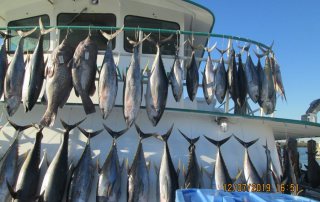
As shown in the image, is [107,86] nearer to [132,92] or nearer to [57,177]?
[132,92]

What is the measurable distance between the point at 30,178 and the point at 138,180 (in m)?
1.47

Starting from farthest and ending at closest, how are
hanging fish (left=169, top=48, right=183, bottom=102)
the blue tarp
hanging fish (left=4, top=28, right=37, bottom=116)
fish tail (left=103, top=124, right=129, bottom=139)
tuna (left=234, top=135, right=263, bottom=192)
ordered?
hanging fish (left=169, top=48, right=183, bottom=102) < tuna (left=234, top=135, right=263, bottom=192) < fish tail (left=103, top=124, right=129, bottom=139) < hanging fish (left=4, top=28, right=37, bottom=116) < the blue tarp

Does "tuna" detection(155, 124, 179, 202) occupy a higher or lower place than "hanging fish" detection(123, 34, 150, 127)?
lower

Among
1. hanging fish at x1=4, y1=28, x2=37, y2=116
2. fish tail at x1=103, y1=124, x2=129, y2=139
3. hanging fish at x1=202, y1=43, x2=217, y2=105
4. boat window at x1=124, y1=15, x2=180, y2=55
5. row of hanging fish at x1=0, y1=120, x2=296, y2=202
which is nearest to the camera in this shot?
row of hanging fish at x1=0, y1=120, x2=296, y2=202

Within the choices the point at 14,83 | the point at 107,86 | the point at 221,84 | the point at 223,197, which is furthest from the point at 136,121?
the point at 223,197

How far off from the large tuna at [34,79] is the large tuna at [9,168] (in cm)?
47

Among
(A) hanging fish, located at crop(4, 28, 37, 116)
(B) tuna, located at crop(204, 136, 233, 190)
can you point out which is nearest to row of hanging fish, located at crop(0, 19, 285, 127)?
(A) hanging fish, located at crop(4, 28, 37, 116)

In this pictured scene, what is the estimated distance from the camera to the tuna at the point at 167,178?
505cm

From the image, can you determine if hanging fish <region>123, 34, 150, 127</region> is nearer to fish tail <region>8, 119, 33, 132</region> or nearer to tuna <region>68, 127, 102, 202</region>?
tuna <region>68, 127, 102, 202</region>

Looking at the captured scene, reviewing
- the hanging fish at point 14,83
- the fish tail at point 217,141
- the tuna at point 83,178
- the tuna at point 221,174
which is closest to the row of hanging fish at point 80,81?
the hanging fish at point 14,83

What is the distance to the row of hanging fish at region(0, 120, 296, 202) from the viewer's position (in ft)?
16.3

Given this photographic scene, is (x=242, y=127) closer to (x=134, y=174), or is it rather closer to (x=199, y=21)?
(x=134, y=174)

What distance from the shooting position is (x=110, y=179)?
504cm

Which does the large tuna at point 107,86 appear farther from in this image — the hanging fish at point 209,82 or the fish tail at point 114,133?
the hanging fish at point 209,82
